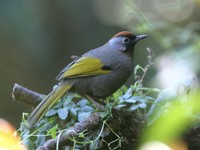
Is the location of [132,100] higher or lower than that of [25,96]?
lower

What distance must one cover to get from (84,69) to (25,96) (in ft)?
1.50

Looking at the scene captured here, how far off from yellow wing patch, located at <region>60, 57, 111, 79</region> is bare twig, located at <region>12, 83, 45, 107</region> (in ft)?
0.85

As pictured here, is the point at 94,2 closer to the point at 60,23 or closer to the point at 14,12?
the point at 60,23

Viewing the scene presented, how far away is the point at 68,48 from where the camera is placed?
A: 5.65 metres

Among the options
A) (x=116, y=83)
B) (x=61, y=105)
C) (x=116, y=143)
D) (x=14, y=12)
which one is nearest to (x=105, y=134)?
(x=116, y=143)

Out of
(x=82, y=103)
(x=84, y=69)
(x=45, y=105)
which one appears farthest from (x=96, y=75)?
(x=45, y=105)

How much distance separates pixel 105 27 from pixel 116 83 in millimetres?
2917

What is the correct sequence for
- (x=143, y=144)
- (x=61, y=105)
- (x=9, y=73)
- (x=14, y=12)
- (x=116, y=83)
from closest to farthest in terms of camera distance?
(x=143, y=144), (x=61, y=105), (x=116, y=83), (x=14, y=12), (x=9, y=73)

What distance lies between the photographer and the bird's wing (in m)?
2.57

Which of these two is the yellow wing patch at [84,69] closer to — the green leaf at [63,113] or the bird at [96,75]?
the bird at [96,75]

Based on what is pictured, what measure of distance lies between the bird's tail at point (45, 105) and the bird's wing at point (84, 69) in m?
0.12

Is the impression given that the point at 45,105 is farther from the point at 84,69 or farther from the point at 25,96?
the point at 84,69

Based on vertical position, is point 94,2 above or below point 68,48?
above

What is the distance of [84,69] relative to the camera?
258 cm
